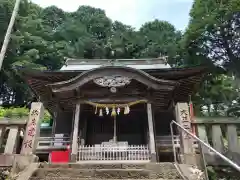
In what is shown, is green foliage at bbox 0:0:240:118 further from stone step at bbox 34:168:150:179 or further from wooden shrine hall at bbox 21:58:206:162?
stone step at bbox 34:168:150:179

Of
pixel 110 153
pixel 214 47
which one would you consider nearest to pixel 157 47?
pixel 214 47

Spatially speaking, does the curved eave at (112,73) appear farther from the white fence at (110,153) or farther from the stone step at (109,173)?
the stone step at (109,173)

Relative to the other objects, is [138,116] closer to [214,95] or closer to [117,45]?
[214,95]

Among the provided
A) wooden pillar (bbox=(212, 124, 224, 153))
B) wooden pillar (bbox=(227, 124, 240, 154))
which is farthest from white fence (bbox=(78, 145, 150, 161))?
wooden pillar (bbox=(227, 124, 240, 154))

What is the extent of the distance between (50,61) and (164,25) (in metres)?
16.5

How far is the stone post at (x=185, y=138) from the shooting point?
596cm

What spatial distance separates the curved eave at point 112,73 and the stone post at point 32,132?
2.23m

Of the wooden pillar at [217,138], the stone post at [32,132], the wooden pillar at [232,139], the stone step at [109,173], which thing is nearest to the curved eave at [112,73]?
the stone post at [32,132]

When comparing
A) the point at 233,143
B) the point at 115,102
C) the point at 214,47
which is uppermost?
the point at 214,47

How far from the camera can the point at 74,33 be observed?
1347 inches

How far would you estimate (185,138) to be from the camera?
20.7ft

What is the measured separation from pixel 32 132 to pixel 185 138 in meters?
4.26

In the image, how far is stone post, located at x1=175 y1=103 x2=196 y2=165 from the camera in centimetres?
596

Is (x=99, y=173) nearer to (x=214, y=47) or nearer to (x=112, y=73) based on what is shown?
(x=112, y=73)
